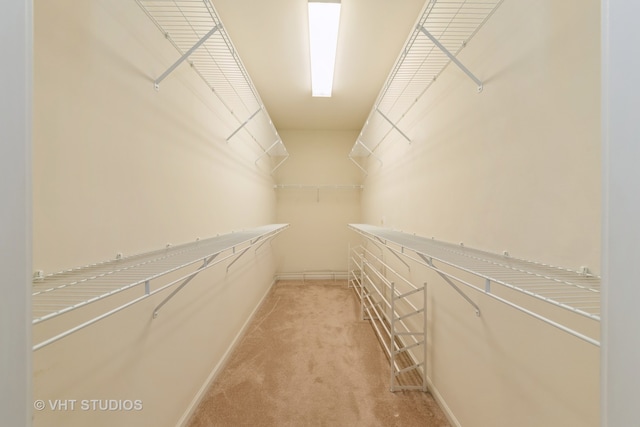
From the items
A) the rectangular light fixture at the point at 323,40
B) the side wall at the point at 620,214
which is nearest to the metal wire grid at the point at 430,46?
the rectangular light fixture at the point at 323,40

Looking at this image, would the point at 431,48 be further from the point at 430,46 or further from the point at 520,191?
the point at 520,191

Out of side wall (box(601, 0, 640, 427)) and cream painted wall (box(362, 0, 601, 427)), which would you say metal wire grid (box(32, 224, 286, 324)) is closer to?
side wall (box(601, 0, 640, 427))

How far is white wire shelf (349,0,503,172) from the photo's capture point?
1.05 m

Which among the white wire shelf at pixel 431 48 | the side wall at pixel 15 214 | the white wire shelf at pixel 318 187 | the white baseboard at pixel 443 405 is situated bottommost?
the white baseboard at pixel 443 405

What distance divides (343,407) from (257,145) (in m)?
2.54

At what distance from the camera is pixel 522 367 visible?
862 mm

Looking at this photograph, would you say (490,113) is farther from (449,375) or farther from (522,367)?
(449,375)

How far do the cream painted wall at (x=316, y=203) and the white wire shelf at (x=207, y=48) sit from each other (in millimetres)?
1778

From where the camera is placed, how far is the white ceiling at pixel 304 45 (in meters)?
1.60

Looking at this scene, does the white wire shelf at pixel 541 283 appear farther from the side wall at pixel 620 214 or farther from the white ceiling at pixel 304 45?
the white ceiling at pixel 304 45

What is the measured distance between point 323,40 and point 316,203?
2495mm

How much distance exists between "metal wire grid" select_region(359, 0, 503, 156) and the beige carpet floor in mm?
1839

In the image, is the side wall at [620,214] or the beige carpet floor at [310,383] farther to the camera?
the beige carpet floor at [310,383]

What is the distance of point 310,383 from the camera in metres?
1.64
